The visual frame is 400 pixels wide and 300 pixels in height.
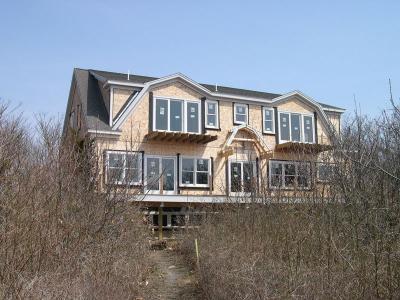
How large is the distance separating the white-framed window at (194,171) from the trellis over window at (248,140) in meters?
1.14

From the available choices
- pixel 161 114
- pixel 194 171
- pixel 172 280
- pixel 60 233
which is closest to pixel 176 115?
pixel 161 114

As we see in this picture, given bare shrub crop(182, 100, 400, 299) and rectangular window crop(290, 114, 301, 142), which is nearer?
bare shrub crop(182, 100, 400, 299)

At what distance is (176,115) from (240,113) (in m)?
3.77

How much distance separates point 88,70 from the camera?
28.0 metres

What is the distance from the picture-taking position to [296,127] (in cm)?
2880

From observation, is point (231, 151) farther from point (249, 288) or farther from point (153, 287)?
point (249, 288)

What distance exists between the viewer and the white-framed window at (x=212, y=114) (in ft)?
85.5

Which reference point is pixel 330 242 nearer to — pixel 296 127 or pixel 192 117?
pixel 192 117

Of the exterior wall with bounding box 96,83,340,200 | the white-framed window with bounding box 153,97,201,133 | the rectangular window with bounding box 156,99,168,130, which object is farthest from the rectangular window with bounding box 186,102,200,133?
the rectangular window with bounding box 156,99,168,130

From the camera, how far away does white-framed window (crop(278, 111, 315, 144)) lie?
28.4 metres

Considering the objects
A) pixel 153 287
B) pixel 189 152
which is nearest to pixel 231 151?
pixel 189 152

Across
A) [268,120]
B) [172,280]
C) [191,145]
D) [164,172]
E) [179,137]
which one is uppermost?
[268,120]

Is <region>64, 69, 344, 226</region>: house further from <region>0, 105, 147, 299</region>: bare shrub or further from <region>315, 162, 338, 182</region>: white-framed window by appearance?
<region>0, 105, 147, 299</region>: bare shrub

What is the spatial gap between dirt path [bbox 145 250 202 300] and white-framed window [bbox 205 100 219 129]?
389 inches
